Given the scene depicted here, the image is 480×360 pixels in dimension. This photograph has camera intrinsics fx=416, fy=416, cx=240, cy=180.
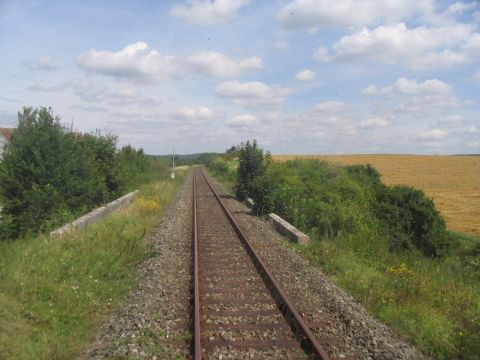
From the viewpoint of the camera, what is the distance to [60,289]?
6656 millimetres

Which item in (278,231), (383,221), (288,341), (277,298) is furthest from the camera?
(383,221)

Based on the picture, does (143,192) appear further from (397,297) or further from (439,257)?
(397,297)

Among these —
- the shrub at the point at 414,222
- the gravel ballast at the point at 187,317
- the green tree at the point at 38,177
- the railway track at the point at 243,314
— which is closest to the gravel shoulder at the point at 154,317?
the gravel ballast at the point at 187,317

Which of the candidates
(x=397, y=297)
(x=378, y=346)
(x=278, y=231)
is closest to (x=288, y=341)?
(x=378, y=346)

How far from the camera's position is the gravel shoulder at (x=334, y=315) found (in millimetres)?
5219

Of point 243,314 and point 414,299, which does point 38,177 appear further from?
point 414,299

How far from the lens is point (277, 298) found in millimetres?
6895

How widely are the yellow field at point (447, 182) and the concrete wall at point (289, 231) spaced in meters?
9.19

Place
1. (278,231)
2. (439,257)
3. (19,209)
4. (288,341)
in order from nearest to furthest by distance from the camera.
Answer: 1. (288,341)
2. (19,209)
3. (278,231)
4. (439,257)

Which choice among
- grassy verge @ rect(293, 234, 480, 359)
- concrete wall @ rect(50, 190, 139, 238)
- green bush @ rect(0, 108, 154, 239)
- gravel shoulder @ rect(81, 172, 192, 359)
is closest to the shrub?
grassy verge @ rect(293, 234, 480, 359)

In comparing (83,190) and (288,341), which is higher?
(83,190)

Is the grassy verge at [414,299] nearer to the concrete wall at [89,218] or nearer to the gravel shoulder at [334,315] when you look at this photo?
the gravel shoulder at [334,315]

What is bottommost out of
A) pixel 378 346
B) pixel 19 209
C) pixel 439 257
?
pixel 439 257

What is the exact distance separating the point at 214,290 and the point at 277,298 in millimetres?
1153
